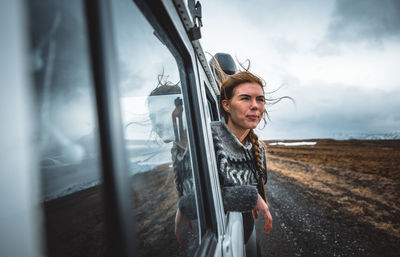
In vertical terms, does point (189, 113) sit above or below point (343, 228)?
above

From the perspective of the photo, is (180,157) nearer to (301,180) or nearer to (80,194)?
(80,194)

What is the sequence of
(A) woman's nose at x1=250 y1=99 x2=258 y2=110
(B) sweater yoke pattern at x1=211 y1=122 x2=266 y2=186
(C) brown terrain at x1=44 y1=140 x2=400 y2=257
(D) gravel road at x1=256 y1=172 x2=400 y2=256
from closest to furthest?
(C) brown terrain at x1=44 y1=140 x2=400 y2=257 → (B) sweater yoke pattern at x1=211 y1=122 x2=266 y2=186 → (A) woman's nose at x1=250 y1=99 x2=258 y2=110 → (D) gravel road at x1=256 y1=172 x2=400 y2=256

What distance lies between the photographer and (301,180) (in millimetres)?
7746

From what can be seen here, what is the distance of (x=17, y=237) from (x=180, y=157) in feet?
2.08

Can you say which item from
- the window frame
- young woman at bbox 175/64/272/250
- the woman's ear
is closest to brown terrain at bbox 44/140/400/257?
the window frame

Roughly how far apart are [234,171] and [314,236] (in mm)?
3174

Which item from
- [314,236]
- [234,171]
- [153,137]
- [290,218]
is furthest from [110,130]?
[290,218]

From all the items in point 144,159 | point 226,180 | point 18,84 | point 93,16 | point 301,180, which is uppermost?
point 93,16

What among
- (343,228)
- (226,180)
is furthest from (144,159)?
(343,228)

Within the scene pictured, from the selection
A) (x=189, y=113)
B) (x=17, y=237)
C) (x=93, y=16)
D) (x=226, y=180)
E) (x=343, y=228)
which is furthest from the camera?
(x=343, y=228)

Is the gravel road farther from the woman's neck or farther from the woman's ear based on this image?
the woman's ear

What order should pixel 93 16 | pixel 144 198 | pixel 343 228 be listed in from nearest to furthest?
pixel 93 16, pixel 144 198, pixel 343 228

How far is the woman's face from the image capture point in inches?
56.6

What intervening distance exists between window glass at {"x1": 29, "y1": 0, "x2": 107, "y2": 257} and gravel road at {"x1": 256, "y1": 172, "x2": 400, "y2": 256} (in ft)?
10.9
